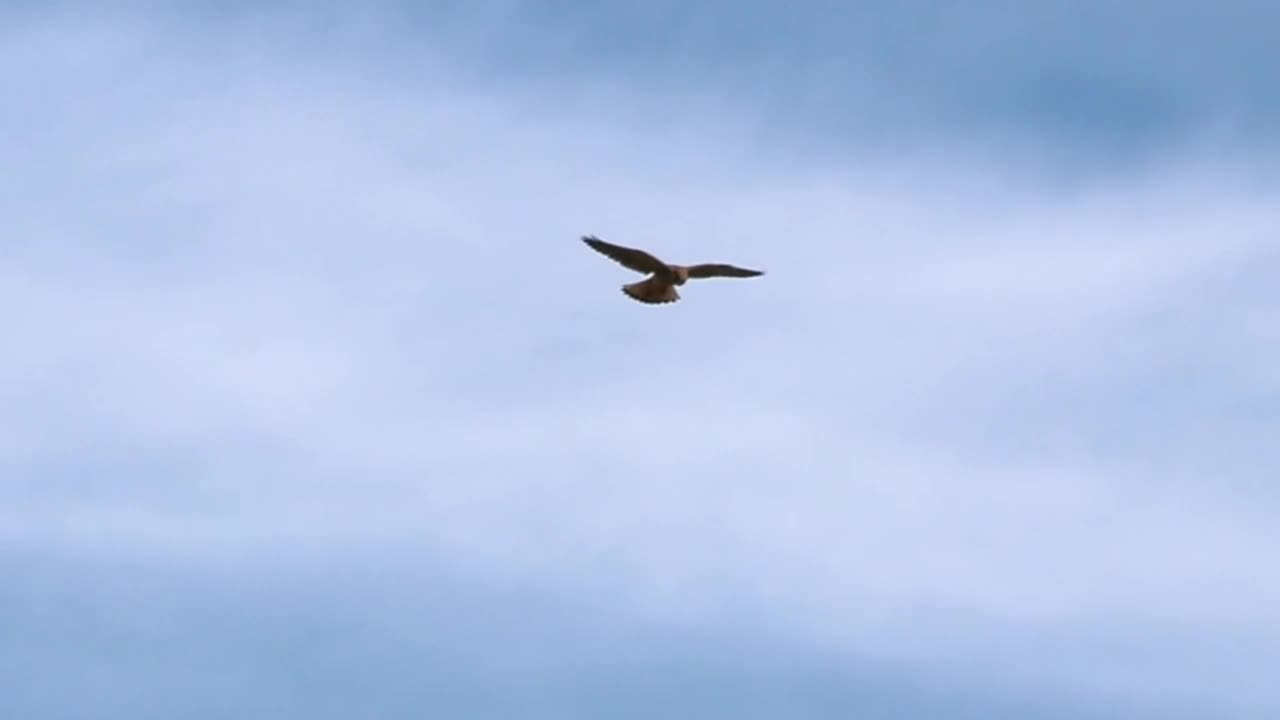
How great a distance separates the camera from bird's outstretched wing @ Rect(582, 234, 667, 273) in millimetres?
71938

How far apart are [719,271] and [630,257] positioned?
10.6ft

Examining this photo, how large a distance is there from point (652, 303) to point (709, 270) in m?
2.28

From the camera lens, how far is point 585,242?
2817 inches

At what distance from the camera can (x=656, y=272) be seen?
242 ft

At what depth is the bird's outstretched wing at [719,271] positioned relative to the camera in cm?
7488

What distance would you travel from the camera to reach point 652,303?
73500 mm

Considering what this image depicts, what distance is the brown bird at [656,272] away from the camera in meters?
72.4

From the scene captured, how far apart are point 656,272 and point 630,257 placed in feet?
3.59

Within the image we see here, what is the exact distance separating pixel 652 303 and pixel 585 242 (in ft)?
9.05

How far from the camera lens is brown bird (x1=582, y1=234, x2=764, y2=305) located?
7238cm

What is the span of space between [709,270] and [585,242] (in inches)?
181

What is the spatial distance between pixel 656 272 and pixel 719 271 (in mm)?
2182

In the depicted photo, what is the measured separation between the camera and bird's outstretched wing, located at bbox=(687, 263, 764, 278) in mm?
74875

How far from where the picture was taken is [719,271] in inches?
2963
